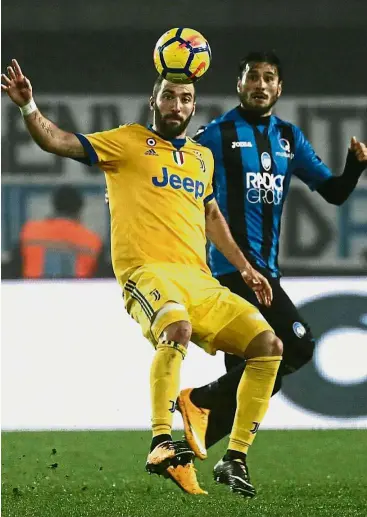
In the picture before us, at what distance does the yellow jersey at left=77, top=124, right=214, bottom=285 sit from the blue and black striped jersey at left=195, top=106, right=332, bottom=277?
50 cm

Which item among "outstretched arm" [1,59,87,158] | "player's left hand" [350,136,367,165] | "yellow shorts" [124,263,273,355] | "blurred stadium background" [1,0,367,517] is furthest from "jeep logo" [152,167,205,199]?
"blurred stadium background" [1,0,367,517]

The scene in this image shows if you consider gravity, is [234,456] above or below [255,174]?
below

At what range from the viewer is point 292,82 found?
9.12m

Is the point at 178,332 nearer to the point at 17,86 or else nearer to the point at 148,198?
the point at 148,198

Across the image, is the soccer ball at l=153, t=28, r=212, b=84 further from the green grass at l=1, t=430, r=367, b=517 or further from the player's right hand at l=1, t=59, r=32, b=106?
the green grass at l=1, t=430, r=367, b=517

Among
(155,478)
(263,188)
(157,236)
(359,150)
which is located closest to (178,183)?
(157,236)

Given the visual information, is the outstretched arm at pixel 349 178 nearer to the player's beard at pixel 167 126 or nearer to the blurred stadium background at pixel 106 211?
the player's beard at pixel 167 126

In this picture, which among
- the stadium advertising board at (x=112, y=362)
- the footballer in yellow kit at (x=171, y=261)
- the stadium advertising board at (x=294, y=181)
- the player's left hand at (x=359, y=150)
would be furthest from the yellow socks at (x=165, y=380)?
the stadium advertising board at (x=294, y=181)

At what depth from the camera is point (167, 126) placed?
4973 millimetres

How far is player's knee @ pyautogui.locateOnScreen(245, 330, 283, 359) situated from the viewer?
4.79 metres

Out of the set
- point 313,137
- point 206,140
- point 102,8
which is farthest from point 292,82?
point 206,140

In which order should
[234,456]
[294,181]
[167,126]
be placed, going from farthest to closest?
[294,181] → [167,126] → [234,456]

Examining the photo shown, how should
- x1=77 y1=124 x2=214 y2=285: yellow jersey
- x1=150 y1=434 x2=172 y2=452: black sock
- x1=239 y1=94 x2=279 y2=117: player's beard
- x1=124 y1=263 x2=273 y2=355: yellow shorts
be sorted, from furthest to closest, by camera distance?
x1=239 y1=94 x2=279 y2=117: player's beard → x1=77 y1=124 x2=214 y2=285: yellow jersey → x1=124 y1=263 x2=273 y2=355: yellow shorts → x1=150 y1=434 x2=172 y2=452: black sock

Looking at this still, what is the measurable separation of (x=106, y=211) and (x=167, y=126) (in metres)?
3.72
